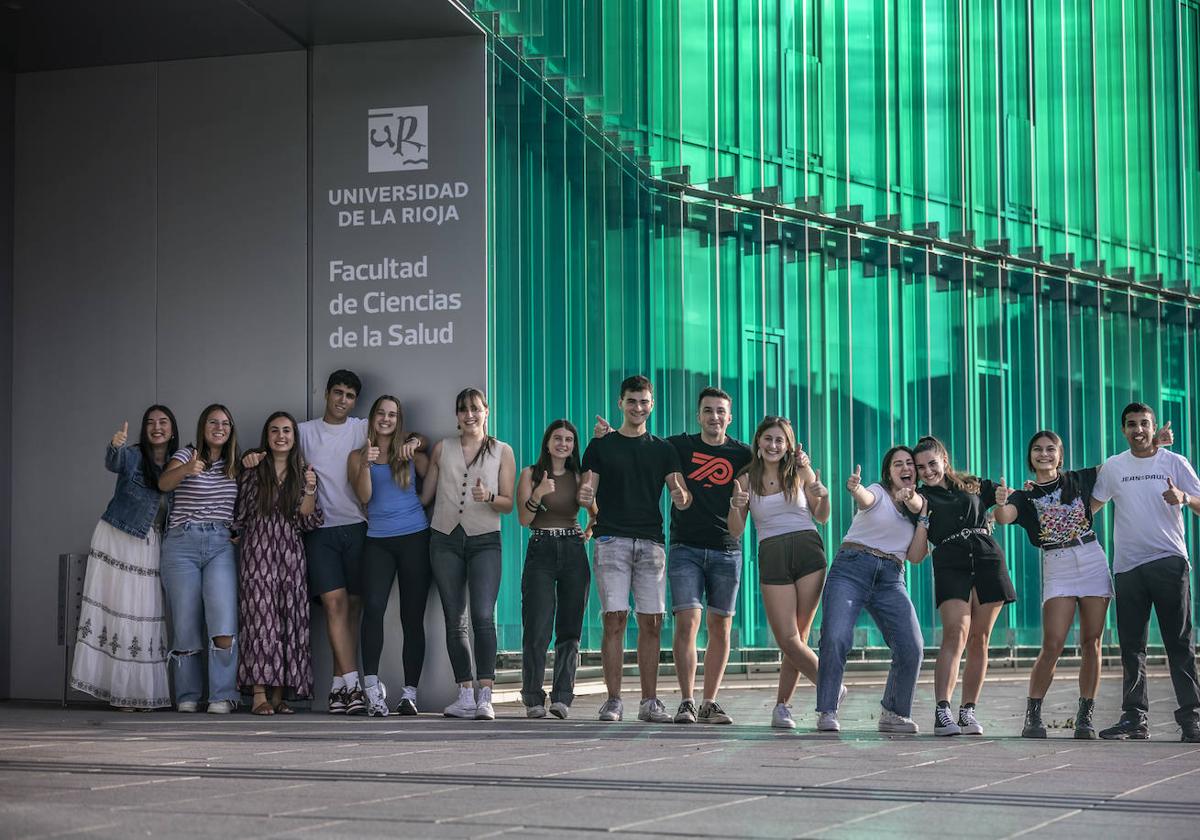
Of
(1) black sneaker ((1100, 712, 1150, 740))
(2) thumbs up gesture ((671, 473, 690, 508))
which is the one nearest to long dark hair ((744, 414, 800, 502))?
(2) thumbs up gesture ((671, 473, 690, 508))

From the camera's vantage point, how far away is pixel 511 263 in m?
11.2

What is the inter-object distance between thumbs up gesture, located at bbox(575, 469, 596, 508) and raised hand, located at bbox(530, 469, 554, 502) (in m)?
0.16

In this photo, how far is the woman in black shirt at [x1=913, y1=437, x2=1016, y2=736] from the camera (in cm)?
862

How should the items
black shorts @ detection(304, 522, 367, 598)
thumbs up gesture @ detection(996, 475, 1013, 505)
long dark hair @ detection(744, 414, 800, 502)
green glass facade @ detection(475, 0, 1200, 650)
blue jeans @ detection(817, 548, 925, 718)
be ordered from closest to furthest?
blue jeans @ detection(817, 548, 925, 718)
thumbs up gesture @ detection(996, 475, 1013, 505)
long dark hair @ detection(744, 414, 800, 502)
black shorts @ detection(304, 522, 367, 598)
green glass facade @ detection(475, 0, 1200, 650)

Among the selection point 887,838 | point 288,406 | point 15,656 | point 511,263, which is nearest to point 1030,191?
point 511,263

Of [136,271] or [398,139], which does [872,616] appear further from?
[136,271]

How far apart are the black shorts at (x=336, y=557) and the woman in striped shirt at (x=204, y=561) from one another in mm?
459

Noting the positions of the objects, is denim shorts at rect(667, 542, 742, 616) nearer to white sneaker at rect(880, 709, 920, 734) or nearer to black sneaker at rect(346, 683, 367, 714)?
white sneaker at rect(880, 709, 920, 734)

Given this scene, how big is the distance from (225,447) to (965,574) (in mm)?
4263

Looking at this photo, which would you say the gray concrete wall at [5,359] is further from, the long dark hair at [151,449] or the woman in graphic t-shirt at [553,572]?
the woman in graphic t-shirt at [553,572]

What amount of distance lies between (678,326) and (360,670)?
482 cm

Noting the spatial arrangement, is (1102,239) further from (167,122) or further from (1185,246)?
(167,122)

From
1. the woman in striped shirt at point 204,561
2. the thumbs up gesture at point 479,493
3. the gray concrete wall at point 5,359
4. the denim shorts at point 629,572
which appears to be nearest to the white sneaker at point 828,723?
the denim shorts at point 629,572

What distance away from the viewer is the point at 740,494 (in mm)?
8828
